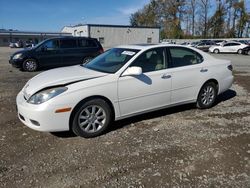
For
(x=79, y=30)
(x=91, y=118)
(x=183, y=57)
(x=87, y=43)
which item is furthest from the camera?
(x=79, y=30)

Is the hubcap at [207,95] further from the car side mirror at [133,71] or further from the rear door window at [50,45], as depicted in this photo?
the rear door window at [50,45]

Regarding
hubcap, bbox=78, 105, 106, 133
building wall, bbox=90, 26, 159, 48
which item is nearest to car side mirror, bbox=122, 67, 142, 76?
hubcap, bbox=78, 105, 106, 133

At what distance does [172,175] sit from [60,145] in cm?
184

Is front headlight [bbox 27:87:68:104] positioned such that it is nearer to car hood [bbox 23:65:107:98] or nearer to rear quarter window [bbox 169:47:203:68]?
car hood [bbox 23:65:107:98]

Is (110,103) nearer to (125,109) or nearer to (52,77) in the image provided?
(125,109)

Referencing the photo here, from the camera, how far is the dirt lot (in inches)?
133

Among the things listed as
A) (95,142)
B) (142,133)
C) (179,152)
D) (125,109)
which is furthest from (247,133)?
(95,142)

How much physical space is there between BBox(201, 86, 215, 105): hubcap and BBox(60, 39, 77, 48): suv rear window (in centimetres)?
890

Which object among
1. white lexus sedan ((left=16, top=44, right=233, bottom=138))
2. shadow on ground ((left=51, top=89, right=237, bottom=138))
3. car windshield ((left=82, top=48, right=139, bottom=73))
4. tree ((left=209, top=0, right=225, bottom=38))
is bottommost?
shadow on ground ((left=51, top=89, right=237, bottom=138))

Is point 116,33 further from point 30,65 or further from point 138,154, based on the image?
point 138,154

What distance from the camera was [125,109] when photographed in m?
4.84

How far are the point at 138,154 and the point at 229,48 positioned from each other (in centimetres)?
3164

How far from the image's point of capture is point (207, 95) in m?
6.16

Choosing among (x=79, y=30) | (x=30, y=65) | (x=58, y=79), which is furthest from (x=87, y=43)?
(x=79, y=30)
